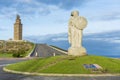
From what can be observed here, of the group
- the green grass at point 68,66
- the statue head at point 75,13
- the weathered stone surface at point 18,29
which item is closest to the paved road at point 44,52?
the statue head at point 75,13

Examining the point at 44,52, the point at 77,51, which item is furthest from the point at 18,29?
the point at 77,51

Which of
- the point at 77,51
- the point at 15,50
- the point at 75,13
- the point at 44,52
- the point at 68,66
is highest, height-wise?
the point at 75,13

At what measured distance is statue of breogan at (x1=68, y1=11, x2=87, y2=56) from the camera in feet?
90.9

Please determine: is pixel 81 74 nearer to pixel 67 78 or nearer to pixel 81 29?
pixel 67 78

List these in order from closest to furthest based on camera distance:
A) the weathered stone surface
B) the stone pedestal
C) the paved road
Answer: the stone pedestal
the paved road
the weathered stone surface

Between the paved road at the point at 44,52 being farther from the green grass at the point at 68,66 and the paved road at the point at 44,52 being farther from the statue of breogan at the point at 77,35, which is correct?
the green grass at the point at 68,66

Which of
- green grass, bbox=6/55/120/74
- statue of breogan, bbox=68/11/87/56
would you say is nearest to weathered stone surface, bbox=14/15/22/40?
green grass, bbox=6/55/120/74

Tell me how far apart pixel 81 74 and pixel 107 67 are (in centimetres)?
310

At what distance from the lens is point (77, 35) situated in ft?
91.5

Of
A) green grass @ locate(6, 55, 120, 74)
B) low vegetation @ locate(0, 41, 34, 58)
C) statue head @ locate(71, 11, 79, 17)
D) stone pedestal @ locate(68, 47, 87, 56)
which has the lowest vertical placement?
low vegetation @ locate(0, 41, 34, 58)

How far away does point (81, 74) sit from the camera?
74.8 feet

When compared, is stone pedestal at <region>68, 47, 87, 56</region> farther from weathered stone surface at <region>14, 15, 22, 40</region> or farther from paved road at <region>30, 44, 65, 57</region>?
weathered stone surface at <region>14, 15, 22, 40</region>

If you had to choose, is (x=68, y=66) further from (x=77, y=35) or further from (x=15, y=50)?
(x=15, y=50)

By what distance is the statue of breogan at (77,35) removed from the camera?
27.7 metres
